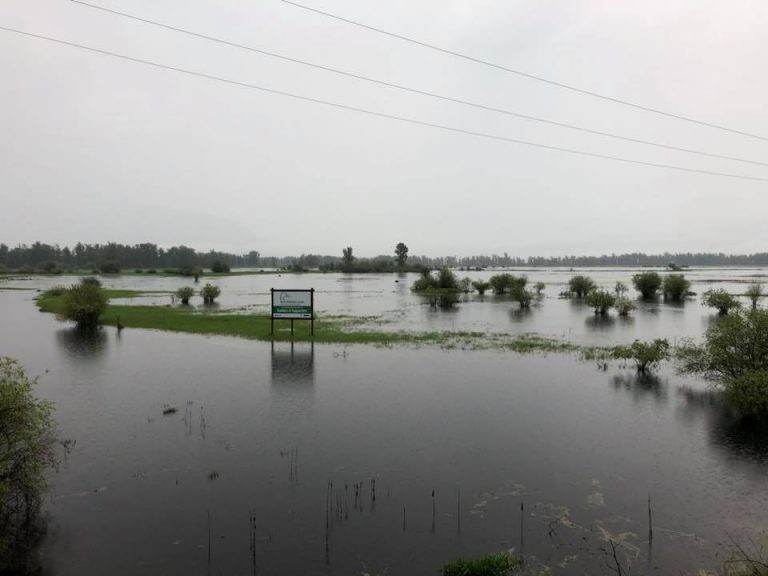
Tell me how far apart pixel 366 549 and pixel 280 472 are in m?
3.88

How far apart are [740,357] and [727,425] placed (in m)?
4.03

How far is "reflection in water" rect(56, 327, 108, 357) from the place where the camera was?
2786cm

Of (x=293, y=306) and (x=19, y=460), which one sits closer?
(x=19, y=460)

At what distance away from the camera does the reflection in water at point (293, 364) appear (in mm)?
21375

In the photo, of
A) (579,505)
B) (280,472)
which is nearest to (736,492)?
(579,505)

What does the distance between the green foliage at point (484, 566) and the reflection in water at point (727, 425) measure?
9.15 meters

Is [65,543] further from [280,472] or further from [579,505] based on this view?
[579,505]

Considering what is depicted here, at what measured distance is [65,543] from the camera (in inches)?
363

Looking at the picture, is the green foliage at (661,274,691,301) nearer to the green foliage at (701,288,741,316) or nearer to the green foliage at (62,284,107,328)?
the green foliage at (701,288,741,316)

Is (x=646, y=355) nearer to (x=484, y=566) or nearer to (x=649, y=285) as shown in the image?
(x=484, y=566)

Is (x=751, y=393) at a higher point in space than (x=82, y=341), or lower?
higher

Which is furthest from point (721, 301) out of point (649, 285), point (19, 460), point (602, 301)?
point (19, 460)

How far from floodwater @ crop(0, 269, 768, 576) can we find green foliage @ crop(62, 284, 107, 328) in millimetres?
16137

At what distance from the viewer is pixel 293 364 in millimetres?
24812
